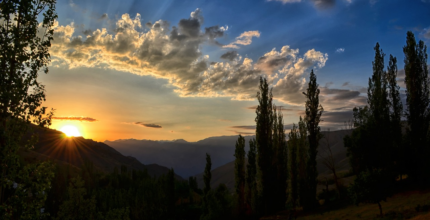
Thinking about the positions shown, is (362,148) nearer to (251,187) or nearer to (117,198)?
(251,187)

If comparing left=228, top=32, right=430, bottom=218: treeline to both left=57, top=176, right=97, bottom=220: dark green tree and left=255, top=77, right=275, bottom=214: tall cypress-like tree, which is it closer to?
left=255, top=77, right=275, bottom=214: tall cypress-like tree

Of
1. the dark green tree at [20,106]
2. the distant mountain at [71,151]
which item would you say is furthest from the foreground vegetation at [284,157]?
the distant mountain at [71,151]

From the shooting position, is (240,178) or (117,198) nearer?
(240,178)

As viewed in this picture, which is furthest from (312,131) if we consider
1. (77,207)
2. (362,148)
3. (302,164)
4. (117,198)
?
(117,198)

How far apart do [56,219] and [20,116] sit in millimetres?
10796

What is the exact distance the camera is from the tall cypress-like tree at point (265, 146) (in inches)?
1527

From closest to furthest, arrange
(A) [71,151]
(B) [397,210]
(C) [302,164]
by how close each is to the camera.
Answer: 1. (B) [397,210]
2. (C) [302,164]
3. (A) [71,151]

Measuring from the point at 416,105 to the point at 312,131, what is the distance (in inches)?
640

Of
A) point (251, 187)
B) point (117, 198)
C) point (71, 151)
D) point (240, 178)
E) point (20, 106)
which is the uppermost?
point (20, 106)

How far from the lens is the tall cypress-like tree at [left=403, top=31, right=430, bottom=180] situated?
35.0 m

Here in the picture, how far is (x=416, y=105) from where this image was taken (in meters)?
37.2

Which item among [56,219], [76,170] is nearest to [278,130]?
[56,219]

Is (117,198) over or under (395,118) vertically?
under

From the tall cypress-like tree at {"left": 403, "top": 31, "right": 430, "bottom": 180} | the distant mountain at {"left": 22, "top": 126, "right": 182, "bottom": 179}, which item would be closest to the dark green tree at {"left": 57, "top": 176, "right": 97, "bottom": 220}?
the tall cypress-like tree at {"left": 403, "top": 31, "right": 430, "bottom": 180}
